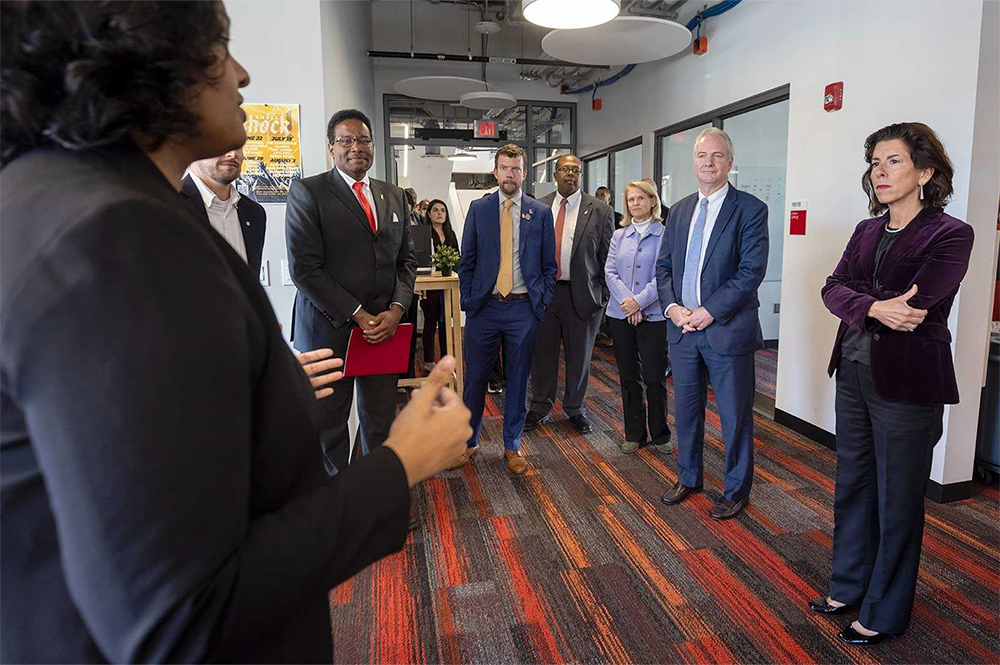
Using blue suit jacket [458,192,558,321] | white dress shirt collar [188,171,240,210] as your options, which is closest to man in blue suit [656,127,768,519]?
blue suit jacket [458,192,558,321]

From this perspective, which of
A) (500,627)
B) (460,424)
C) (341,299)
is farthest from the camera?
(341,299)

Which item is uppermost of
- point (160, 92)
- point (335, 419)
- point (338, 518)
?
point (160, 92)

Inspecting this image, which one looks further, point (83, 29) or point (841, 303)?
point (841, 303)

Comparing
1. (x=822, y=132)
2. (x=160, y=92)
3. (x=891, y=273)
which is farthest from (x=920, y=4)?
(x=160, y=92)

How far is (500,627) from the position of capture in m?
2.04

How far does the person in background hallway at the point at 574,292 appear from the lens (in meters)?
4.04

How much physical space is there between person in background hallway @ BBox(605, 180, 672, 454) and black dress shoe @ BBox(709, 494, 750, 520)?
0.84 m

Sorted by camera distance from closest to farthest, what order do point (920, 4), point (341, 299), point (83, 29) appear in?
1. point (83, 29)
2. point (341, 299)
3. point (920, 4)

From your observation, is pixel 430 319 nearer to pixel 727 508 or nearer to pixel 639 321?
pixel 639 321

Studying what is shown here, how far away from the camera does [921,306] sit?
5.98 feet

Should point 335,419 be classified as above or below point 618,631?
above

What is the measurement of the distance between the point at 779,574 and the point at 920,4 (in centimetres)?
274

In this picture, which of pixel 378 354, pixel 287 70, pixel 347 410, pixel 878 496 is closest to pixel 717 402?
pixel 878 496

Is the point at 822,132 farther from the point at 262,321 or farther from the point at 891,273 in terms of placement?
the point at 262,321
